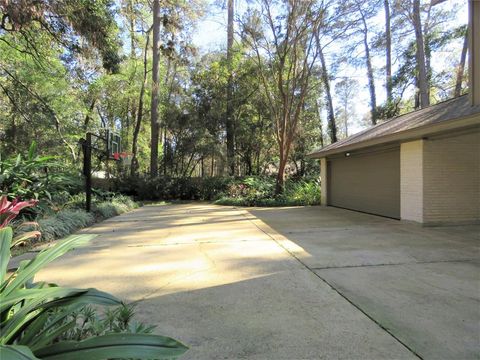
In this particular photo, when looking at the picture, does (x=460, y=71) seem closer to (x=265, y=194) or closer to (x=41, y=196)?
(x=265, y=194)

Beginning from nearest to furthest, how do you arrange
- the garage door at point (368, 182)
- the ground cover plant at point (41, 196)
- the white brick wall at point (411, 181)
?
1. the ground cover plant at point (41, 196)
2. the white brick wall at point (411, 181)
3. the garage door at point (368, 182)

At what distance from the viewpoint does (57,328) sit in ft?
6.67

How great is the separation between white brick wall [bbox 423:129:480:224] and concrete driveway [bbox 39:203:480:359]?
839 millimetres

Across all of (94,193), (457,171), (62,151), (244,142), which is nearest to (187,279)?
(457,171)

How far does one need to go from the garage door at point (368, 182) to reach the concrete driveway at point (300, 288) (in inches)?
97.0

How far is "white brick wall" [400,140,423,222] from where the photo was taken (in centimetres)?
859

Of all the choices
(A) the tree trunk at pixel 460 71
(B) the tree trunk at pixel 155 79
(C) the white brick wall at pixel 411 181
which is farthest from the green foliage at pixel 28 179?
(A) the tree trunk at pixel 460 71

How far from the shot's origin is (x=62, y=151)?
23.0 meters

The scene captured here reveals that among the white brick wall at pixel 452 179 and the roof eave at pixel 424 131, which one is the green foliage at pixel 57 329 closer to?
the roof eave at pixel 424 131

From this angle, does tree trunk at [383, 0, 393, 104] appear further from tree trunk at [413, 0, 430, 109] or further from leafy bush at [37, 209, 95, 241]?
leafy bush at [37, 209, 95, 241]

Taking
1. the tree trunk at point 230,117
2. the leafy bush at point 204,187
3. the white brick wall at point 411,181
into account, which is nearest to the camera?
the white brick wall at point 411,181

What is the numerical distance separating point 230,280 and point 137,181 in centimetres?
1665

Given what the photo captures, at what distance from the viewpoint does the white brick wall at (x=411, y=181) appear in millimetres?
8586

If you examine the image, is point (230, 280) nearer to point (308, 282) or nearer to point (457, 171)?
point (308, 282)
